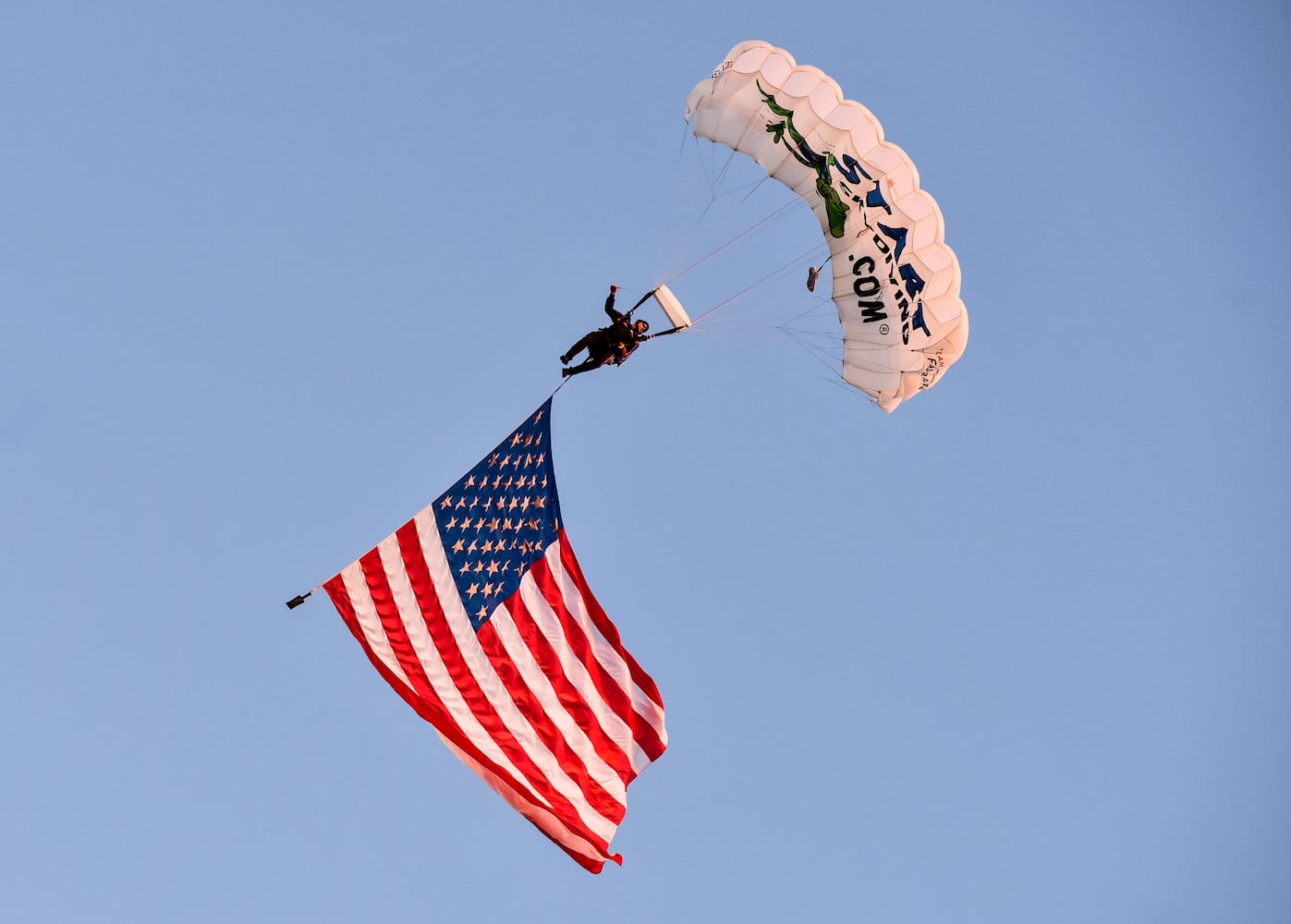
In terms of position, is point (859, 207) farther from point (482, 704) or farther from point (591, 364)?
point (482, 704)

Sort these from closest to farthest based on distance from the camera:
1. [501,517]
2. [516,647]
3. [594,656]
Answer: [516,647] → [594,656] → [501,517]

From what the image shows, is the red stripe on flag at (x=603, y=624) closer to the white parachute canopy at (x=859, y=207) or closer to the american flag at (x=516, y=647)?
the american flag at (x=516, y=647)

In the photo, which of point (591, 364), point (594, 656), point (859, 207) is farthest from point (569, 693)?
point (859, 207)

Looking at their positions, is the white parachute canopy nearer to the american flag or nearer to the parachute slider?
the parachute slider

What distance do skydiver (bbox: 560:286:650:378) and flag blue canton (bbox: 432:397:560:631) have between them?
114 centimetres

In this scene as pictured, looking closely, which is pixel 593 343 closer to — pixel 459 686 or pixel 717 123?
pixel 717 123

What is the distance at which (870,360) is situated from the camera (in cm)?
1916

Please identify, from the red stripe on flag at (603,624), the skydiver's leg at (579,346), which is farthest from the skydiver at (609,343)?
the red stripe on flag at (603,624)

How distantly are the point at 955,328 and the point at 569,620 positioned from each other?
688 centimetres

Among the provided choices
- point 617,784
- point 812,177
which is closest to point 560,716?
point 617,784

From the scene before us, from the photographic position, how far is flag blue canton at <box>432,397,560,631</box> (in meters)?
17.6

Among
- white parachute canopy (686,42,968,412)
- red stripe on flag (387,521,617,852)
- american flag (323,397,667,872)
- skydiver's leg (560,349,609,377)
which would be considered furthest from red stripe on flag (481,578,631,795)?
white parachute canopy (686,42,968,412)

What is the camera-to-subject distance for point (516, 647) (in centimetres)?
1753

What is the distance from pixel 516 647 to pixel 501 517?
183 centimetres
